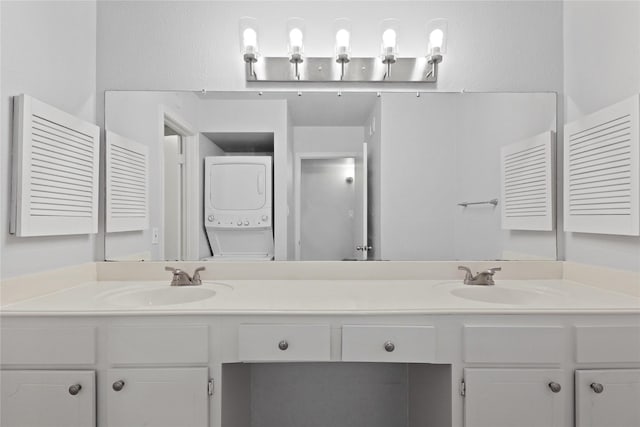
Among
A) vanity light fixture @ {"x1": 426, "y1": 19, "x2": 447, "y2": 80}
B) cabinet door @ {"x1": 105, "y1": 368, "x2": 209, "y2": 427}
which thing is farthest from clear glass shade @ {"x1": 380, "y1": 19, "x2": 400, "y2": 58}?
cabinet door @ {"x1": 105, "y1": 368, "x2": 209, "y2": 427}

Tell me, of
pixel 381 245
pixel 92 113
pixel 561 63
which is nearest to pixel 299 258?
pixel 381 245

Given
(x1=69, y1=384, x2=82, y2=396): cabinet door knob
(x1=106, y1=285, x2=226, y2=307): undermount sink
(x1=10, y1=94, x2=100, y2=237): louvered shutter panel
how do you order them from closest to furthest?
(x1=69, y1=384, x2=82, y2=396): cabinet door knob < (x1=10, y1=94, x2=100, y2=237): louvered shutter panel < (x1=106, y1=285, x2=226, y2=307): undermount sink

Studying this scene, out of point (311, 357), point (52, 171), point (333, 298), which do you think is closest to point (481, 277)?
point (333, 298)

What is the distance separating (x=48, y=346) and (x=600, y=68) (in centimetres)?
238

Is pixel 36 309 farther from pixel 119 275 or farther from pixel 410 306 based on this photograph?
pixel 410 306

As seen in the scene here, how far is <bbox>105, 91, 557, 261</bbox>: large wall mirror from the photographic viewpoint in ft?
6.05

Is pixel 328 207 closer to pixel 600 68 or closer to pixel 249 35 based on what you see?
pixel 249 35

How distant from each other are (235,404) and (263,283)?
509 millimetres

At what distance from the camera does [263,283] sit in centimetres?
176

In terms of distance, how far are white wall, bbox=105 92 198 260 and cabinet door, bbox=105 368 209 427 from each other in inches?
27.5

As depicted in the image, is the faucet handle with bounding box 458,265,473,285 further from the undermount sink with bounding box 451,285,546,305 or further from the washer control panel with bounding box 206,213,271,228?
the washer control panel with bounding box 206,213,271,228

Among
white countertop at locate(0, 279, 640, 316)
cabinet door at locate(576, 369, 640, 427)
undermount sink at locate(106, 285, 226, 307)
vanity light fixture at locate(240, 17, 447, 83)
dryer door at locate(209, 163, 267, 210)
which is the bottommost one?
cabinet door at locate(576, 369, 640, 427)

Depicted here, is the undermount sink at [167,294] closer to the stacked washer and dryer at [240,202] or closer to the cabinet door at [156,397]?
the stacked washer and dryer at [240,202]

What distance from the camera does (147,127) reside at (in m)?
1.86
